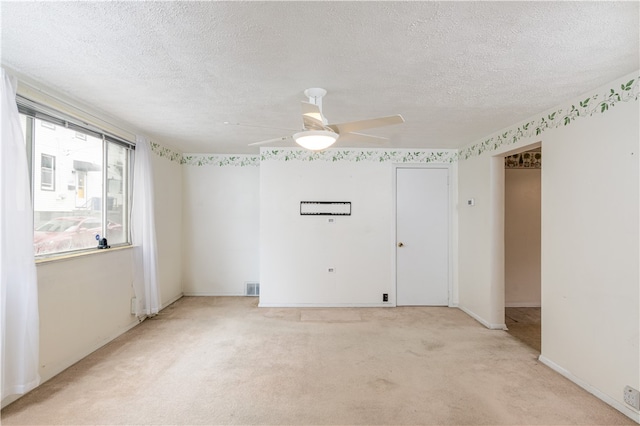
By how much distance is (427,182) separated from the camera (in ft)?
15.2

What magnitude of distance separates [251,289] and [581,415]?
4.17m

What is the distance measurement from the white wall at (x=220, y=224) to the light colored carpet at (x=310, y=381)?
1362mm

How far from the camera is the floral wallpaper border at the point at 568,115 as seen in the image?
2105mm

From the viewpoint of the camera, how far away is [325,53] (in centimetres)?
179

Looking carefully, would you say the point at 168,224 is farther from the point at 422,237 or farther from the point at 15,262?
the point at 422,237

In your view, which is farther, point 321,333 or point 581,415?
point 321,333

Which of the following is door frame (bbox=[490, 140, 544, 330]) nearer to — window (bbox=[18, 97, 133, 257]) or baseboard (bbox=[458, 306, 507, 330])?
baseboard (bbox=[458, 306, 507, 330])

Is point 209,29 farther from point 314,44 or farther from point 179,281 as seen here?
point 179,281

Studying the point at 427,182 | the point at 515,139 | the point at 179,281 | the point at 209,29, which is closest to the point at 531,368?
the point at 515,139

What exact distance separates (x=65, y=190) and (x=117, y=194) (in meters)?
0.80

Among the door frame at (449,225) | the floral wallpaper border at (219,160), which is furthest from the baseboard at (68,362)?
the door frame at (449,225)

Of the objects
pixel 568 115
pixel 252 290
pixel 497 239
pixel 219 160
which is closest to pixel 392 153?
pixel 497 239

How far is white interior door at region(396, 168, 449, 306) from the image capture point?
460 cm

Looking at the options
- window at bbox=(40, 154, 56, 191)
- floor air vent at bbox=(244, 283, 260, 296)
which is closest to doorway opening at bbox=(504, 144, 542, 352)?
floor air vent at bbox=(244, 283, 260, 296)
